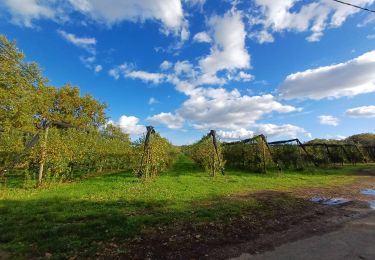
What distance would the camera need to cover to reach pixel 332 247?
5980 millimetres

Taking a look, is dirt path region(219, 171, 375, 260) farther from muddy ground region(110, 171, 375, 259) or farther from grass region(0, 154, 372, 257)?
grass region(0, 154, 372, 257)

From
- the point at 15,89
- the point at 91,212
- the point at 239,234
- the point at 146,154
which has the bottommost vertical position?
the point at 239,234

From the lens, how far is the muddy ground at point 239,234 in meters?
5.80

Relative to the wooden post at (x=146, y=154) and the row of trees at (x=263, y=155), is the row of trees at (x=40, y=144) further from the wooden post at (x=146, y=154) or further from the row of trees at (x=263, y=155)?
the row of trees at (x=263, y=155)

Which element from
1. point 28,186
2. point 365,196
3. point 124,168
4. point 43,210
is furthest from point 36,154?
point 365,196

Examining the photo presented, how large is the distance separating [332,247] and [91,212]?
6.57 meters

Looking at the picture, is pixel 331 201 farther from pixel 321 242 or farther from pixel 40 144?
pixel 40 144

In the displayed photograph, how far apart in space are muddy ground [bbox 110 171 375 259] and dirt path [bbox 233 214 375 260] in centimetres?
26

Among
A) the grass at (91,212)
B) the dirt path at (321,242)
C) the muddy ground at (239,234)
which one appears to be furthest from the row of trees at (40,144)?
the dirt path at (321,242)

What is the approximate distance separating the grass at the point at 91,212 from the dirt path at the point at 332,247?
2.51m

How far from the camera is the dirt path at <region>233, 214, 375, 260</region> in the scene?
5500 millimetres

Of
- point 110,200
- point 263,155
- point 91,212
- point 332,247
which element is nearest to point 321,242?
point 332,247

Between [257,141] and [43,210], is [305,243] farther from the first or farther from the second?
[257,141]

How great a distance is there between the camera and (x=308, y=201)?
11.1 m
